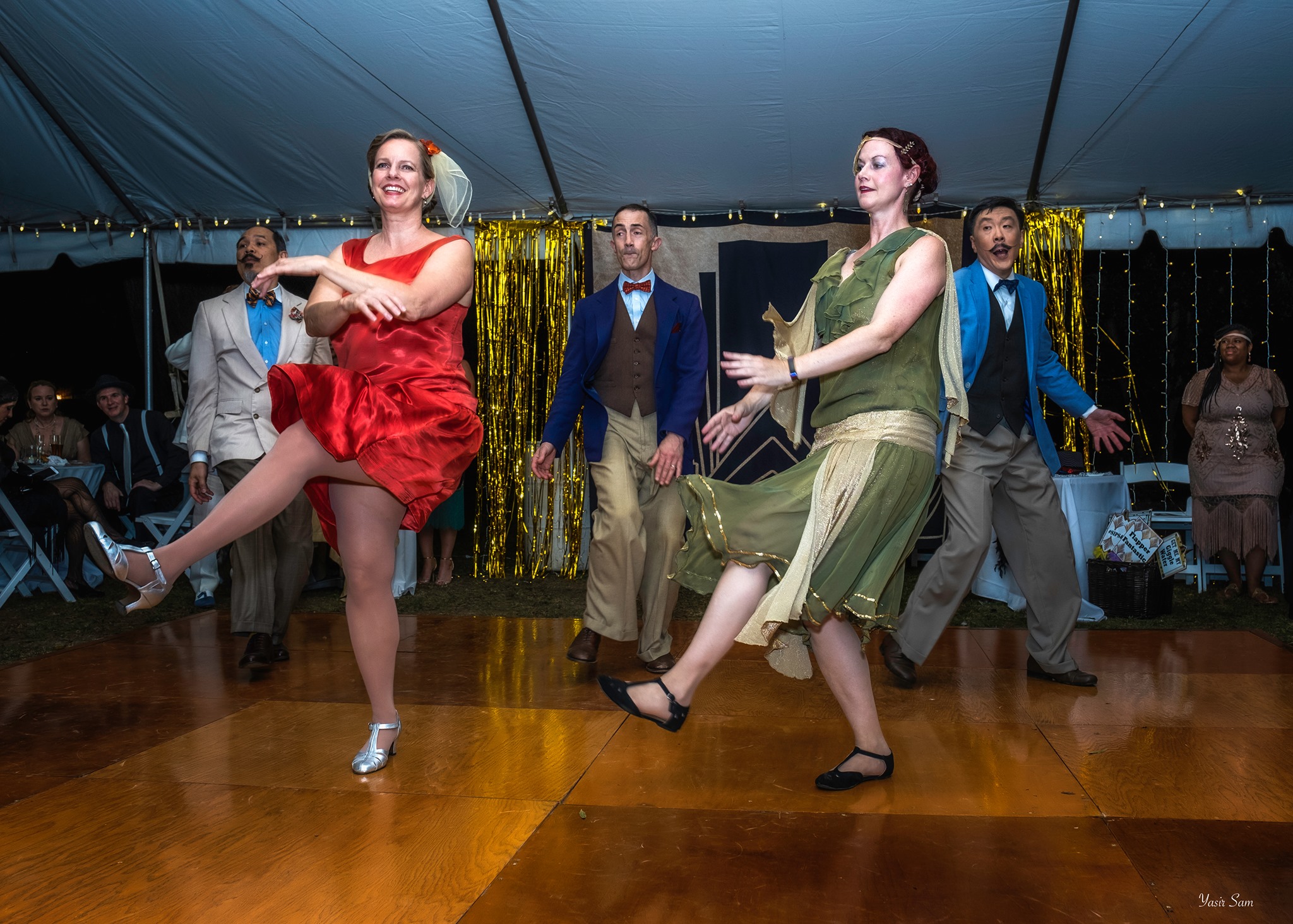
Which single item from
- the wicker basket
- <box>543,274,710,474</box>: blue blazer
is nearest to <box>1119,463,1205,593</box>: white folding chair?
the wicker basket

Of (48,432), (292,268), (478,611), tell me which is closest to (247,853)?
(292,268)

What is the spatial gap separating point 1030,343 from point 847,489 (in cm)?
198

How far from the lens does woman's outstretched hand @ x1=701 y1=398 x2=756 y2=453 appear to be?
7.97 ft

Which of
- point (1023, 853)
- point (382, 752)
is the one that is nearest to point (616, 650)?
point (382, 752)

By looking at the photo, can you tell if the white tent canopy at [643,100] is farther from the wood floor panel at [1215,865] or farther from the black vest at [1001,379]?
the wood floor panel at [1215,865]

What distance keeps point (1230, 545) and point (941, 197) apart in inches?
112

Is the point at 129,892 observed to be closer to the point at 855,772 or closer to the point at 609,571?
the point at 855,772

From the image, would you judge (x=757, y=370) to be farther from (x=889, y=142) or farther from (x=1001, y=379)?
(x=1001, y=379)

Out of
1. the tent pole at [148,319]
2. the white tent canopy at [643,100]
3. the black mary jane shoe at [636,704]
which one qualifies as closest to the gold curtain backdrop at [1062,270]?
the white tent canopy at [643,100]

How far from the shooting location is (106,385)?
7.09 meters

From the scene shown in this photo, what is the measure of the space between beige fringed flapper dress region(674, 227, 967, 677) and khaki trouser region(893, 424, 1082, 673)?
127 cm

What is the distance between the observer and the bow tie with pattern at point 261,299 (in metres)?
4.27

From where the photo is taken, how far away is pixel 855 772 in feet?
8.54

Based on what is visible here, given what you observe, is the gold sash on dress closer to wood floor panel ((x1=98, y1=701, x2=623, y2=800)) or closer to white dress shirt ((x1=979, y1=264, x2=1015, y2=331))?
wood floor panel ((x1=98, y1=701, x2=623, y2=800))
